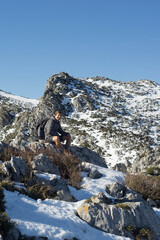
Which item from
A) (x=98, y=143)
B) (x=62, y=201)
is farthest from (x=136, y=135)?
(x=62, y=201)

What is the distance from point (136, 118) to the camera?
168 feet

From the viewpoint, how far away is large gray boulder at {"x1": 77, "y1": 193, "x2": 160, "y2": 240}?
191 inches

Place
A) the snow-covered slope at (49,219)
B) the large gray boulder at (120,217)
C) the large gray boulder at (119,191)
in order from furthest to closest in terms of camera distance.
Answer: the large gray boulder at (119,191)
the large gray boulder at (120,217)
the snow-covered slope at (49,219)

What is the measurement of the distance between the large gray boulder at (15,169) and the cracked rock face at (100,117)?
66.8 ft

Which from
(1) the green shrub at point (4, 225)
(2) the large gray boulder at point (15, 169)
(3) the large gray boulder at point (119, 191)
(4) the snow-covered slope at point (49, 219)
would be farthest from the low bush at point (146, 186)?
(1) the green shrub at point (4, 225)

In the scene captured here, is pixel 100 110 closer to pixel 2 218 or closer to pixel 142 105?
pixel 142 105

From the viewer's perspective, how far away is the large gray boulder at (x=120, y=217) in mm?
4848

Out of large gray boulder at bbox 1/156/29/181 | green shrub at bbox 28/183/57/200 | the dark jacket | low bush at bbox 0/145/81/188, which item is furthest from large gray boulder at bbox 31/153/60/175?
the dark jacket

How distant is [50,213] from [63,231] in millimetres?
753

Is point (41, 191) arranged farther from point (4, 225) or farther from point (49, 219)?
point (4, 225)

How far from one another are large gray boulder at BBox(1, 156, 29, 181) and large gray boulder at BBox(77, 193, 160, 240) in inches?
85.0

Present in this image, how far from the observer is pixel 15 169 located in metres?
6.35

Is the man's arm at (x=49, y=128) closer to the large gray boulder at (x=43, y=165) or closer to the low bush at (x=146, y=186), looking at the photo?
the large gray boulder at (x=43, y=165)

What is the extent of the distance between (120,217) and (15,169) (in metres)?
3.26
